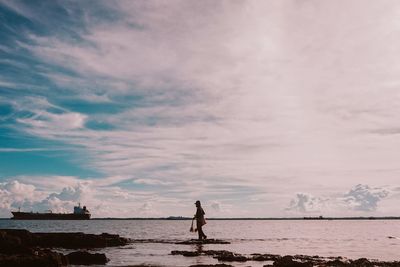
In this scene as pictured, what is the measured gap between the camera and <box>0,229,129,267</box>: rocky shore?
77.5 feet

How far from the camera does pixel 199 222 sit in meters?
44.7

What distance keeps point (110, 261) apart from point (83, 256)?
191 cm

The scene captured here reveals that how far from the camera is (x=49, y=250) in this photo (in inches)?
1245

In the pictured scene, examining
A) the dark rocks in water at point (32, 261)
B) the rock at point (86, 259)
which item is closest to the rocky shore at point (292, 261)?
the rock at point (86, 259)

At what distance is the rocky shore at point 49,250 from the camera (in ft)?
77.5

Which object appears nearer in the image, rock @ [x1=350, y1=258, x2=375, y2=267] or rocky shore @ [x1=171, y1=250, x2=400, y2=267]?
rocky shore @ [x1=171, y1=250, x2=400, y2=267]

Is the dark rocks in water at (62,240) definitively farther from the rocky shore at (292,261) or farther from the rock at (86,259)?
the rock at (86,259)

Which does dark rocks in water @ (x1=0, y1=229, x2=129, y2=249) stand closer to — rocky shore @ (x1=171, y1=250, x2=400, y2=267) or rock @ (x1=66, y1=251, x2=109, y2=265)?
rocky shore @ (x1=171, y1=250, x2=400, y2=267)

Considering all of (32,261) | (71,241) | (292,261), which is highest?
(71,241)

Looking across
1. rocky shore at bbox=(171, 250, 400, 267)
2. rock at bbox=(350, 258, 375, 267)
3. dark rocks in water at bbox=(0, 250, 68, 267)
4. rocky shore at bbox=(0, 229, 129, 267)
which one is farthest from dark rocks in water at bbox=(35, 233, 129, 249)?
rock at bbox=(350, 258, 375, 267)

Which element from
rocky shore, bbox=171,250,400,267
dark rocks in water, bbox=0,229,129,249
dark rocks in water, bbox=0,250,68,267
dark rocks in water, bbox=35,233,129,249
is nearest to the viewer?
dark rocks in water, bbox=0,250,68,267

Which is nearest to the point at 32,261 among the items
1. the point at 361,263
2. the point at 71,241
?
the point at 71,241

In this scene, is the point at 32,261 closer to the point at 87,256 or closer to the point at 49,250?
the point at 87,256

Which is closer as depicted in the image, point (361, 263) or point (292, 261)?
point (292, 261)
